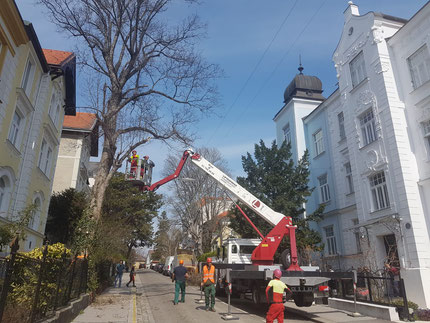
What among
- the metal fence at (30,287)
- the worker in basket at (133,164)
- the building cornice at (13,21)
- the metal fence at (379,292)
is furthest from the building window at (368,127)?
the building cornice at (13,21)

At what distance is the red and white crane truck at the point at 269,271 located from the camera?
31.3ft

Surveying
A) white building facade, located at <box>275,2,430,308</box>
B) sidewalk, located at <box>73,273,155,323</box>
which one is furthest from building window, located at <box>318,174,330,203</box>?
sidewalk, located at <box>73,273,155,323</box>

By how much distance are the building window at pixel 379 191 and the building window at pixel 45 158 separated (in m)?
17.6

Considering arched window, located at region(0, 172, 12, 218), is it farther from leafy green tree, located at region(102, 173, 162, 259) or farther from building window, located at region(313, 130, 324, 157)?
building window, located at region(313, 130, 324, 157)

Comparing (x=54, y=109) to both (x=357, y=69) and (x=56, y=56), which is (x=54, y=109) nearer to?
(x=56, y=56)

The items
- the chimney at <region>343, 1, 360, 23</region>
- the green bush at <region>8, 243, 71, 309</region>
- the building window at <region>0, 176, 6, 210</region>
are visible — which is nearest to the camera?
the green bush at <region>8, 243, 71, 309</region>

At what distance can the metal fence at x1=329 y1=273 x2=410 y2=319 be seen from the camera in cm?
981

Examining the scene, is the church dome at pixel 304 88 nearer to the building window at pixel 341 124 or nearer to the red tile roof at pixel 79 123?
the building window at pixel 341 124

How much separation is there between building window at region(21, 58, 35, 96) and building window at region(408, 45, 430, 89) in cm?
1816

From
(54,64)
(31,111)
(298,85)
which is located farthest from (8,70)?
(298,85)

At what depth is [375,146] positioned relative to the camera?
54.4 feet

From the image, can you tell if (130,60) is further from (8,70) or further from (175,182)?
(175,182)

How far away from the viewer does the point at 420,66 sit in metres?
15.1

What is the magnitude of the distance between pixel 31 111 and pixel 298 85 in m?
20.8
